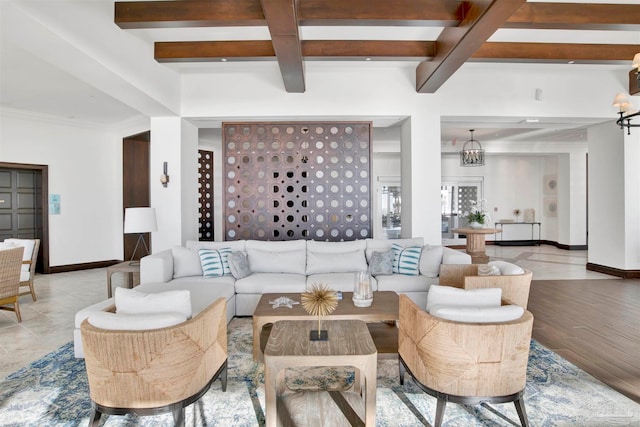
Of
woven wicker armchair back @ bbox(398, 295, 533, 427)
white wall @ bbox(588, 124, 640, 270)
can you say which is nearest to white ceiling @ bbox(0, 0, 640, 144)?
white wall @ bbox(588, 124, 640, 270)

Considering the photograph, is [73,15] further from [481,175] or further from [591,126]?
[481,175]

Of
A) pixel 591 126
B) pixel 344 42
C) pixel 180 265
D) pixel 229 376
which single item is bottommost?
pixel 229 376

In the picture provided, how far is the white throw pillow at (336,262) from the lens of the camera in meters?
4.44

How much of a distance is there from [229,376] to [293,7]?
2.98 meters

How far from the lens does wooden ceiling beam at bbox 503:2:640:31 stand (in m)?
3.37

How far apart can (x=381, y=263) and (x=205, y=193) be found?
4.84m

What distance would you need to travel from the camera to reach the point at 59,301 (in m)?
4.84

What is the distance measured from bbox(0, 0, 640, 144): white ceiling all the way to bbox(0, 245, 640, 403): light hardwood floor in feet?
8.83

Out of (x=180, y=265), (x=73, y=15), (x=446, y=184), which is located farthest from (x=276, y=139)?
(x=446, y=184)

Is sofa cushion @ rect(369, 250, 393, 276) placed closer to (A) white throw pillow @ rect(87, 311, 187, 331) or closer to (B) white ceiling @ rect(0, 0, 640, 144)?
(B) white ceiling @ rect(0, 0, 640, 144)

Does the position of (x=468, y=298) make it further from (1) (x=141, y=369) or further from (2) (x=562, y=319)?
(2) (x=562, y=319)

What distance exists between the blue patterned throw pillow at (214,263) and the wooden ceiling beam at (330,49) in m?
2.41

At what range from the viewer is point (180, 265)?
431 centimetres

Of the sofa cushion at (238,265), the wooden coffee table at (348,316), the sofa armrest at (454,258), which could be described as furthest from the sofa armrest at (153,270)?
the sofa armrest at (454,258)
